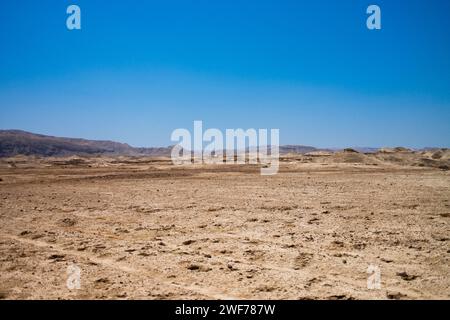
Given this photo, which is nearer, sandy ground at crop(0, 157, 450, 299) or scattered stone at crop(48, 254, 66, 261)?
sandy ground at crop(0, 157, 450, 299)

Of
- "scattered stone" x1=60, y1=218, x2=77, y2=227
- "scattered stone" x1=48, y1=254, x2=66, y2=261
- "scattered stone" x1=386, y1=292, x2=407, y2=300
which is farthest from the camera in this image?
"scattered stone" x1=60, y1=218, x2=77, y2=227

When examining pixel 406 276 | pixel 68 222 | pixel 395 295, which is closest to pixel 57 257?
pixel 68 222

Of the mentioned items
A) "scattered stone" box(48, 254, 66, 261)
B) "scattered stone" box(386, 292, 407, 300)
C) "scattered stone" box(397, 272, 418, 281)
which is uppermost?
"scattered stone" box(397, 272, 418, 281)

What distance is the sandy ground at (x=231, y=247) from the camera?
5012 mm

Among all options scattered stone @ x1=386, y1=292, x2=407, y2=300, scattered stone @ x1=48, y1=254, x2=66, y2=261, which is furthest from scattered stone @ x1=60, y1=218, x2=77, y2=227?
scattered stone @ x1=386, y1=292, x2=407, y2=300

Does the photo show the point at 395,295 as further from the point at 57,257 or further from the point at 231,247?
the point at 57,257

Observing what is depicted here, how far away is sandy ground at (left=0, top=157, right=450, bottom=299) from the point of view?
501cm

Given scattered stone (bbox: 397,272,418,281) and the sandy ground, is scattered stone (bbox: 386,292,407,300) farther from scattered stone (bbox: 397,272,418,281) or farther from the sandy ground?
scattered stone (bbox: 397,272,418,281)

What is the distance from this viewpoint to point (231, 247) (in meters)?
6.91

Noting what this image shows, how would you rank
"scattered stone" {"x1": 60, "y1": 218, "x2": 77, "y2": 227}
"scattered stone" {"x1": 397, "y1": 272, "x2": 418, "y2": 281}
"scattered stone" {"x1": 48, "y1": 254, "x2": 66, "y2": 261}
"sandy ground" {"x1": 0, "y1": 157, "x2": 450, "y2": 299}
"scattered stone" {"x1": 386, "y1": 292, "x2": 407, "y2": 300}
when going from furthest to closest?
"scattered stone" {"x1": 60, "y1": 218, "x2": 77, "y2": 227}, "scattered stone" {"x1": 48, "y1": 254, "x2": 66, "y2": 261}, "scattered stone" {"x1": 397, "y1": 272, "x2": 418, "y2": 281}, "sandy ground" {"x1": 0, "y1": 157, "x2": 450, "y2": 299}, "scattered stone" {"x1": 386, "y1": 292, "x2": 407, "y2": 300}

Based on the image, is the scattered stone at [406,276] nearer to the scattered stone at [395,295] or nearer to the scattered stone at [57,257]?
the scattered stone at [395,295]

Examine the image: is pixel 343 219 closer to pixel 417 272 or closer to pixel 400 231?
pixel 400 231
